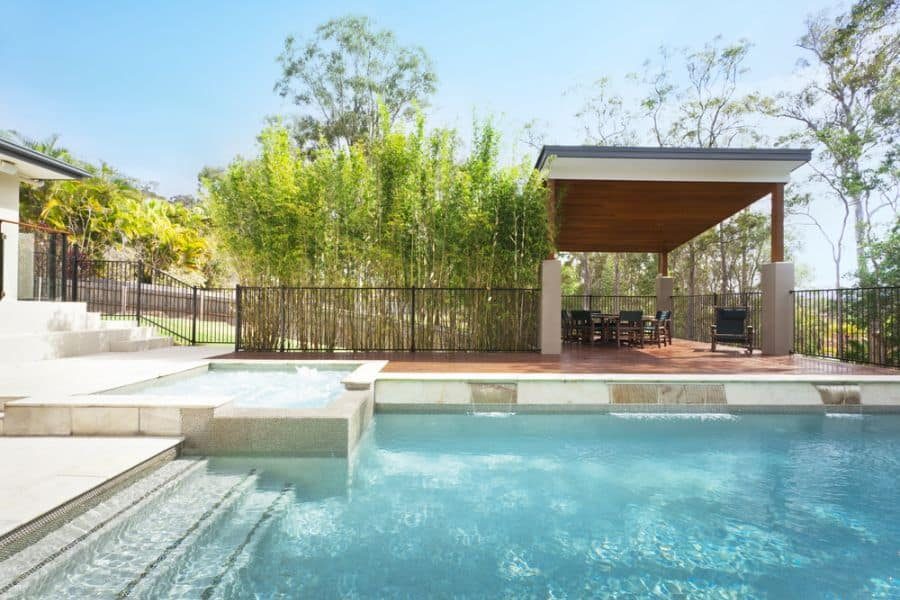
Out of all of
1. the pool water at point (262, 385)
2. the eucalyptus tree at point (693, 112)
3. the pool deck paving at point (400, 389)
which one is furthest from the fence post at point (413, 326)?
the eucalyptus tree at point (693, 112)

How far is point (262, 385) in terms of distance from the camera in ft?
19.1

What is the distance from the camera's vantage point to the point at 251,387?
5707 millimetres

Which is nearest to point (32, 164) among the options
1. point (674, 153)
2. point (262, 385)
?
point (262, 385)

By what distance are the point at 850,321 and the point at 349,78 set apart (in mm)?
17272

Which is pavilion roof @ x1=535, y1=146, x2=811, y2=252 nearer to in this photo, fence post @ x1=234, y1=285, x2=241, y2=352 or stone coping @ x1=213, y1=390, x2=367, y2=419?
fence post @ x1=234, y1=285, x2=241, y2=352

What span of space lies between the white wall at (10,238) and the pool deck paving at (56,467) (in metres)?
5.89

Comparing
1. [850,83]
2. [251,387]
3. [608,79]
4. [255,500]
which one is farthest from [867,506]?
[608,79]

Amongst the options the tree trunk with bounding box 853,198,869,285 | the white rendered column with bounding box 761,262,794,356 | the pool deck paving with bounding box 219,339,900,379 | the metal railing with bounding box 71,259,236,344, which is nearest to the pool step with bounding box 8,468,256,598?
the pool deck paving with bounding box 219,339,900,379

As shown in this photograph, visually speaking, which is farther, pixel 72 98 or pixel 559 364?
pixel 72 98

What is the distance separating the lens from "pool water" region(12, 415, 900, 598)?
205cm

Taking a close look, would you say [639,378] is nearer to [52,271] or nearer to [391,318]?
[391,318]

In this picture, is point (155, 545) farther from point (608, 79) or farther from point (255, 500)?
point (608, 79)

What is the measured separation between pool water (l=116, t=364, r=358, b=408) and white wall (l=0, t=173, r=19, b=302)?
388 cm

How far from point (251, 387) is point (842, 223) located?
2032cm
